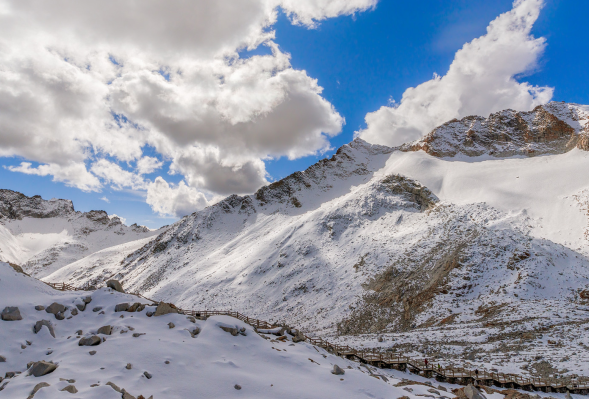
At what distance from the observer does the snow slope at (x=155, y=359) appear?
1134 centimetres

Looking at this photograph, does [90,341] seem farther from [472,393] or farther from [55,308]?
[472,393]

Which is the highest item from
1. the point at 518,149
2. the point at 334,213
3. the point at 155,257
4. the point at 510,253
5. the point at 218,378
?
the point at 518,149

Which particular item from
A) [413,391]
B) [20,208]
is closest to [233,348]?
[413,391]

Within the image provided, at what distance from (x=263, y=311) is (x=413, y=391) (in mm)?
33189

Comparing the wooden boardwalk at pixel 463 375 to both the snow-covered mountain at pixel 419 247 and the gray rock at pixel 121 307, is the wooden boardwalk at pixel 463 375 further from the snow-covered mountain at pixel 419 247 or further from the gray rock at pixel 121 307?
the snow-covered mountain at pixel 419 247

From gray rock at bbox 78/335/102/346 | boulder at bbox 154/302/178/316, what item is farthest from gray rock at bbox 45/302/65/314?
boulder at bbox 154/302/178/316

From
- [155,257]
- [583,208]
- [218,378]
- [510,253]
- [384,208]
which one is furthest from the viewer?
[155,257]

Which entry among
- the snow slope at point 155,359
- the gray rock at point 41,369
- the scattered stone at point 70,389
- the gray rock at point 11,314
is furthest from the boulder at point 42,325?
the scattered stone at point 70,389

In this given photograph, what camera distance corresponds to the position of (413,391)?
51.4 ft

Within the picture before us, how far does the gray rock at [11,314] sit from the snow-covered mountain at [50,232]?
12439cm

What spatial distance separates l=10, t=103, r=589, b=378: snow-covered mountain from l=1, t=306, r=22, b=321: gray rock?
2870cm

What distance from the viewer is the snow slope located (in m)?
11.3

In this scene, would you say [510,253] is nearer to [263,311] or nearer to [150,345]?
[263,311]

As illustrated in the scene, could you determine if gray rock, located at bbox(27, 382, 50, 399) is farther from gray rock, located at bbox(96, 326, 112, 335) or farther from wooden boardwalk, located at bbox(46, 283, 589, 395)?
wooden boardwalk, located at bbox(46, 283, 589, 395)
